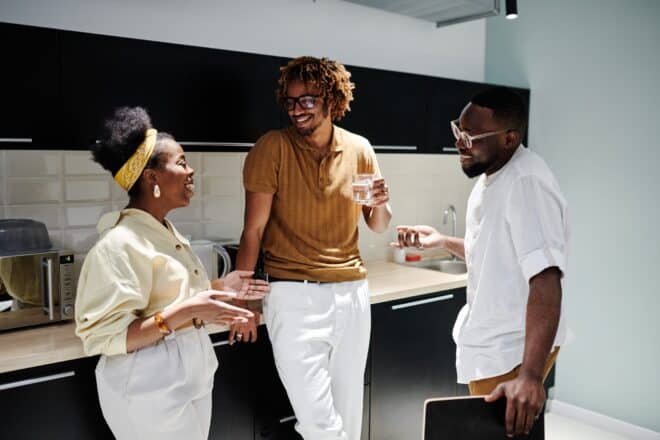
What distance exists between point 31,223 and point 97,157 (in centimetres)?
76

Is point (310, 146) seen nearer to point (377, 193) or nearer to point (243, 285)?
point (377, 193)

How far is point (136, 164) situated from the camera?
1.78 m

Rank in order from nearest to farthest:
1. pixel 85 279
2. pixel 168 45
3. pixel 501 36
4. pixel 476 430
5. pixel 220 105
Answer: pixel 476 430, pixel 85 279, pixel 168 45, pixel 220 105, pixel 501 36

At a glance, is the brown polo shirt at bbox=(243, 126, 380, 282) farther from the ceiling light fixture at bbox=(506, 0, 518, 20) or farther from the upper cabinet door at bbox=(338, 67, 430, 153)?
the ceiling light fixture at bbox=(506, 0, 518, 20)

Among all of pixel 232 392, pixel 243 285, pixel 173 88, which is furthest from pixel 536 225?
pixel 173 88

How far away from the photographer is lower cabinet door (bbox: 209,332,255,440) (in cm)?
232

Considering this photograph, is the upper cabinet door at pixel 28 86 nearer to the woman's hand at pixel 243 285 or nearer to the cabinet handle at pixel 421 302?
the woman's hand at pixel 243 285

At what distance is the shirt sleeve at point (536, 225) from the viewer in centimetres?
155

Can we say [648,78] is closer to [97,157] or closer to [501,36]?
→ [501,36]

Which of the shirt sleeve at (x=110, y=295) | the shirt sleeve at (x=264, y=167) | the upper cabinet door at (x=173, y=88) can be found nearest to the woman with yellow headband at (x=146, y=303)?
the shirt sleeve at (x=110, y=295)

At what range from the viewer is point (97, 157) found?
5.90ft

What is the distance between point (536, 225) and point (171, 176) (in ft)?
3.43

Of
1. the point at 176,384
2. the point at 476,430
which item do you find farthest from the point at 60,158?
the point at 476,430

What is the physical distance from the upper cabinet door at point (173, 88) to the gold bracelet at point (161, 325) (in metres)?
0.81
